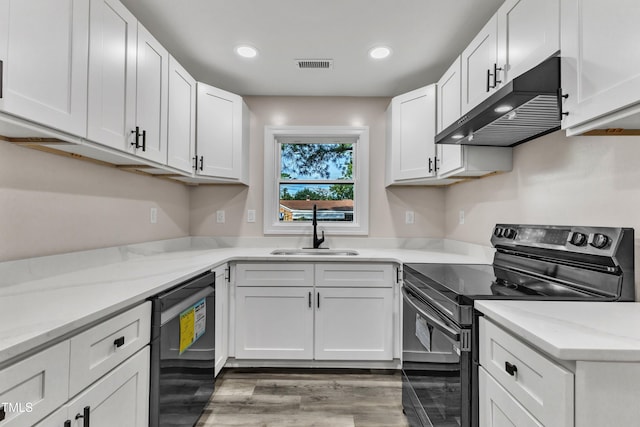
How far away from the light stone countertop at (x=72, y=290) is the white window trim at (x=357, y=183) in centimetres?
92

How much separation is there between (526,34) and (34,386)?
2023mm

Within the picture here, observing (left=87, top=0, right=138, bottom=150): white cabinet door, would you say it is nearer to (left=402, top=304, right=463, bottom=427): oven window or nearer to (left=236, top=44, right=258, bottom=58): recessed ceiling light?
(left=236, top=44, right=258, bottom=58): recessed ceiling light

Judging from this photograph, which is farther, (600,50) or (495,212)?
(495,212)

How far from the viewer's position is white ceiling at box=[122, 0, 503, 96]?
1717 mm

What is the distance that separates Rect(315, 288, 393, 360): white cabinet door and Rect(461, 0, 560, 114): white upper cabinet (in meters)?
1.44

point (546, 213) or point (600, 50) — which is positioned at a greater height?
point (600, 50)

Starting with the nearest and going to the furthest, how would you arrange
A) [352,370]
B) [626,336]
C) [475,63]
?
1. [626,336]
2. [475,63]
3. [352,370]

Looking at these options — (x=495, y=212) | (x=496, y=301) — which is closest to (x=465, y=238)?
(x=495, y=212)

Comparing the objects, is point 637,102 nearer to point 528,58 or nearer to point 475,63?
point 528,58

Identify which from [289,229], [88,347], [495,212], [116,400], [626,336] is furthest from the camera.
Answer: [289,229]

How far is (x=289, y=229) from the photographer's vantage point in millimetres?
2893

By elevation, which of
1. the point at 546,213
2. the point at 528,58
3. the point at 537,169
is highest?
the point at 528,58

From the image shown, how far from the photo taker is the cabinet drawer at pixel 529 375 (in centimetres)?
71

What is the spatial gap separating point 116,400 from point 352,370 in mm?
1692
